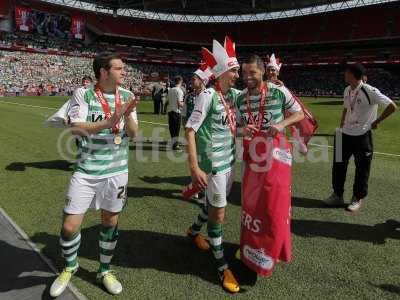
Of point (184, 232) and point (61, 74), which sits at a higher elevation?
point (61, 74)

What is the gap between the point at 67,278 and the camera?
11.2 ft

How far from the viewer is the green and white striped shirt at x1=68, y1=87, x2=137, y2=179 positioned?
314cm

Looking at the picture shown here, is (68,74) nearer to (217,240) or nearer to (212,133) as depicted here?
(212,133)

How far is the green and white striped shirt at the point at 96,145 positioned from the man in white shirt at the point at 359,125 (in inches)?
146

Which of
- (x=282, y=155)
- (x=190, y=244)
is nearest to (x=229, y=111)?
(x=282, y=155)

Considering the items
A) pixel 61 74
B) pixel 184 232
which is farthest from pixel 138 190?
pixel 61 74

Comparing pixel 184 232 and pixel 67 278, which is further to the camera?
pixel 184 232

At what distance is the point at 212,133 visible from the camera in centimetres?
347

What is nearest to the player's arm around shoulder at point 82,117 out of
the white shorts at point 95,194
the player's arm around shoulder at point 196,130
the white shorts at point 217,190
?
the white shorts at point 95,194

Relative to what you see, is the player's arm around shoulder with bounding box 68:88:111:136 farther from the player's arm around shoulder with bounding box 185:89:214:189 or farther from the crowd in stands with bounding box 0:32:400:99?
the crowd in stands with bounding box 0:32:400:99

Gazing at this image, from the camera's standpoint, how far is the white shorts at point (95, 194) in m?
3.20

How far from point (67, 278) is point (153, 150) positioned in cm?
731

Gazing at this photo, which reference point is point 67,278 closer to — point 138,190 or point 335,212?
point 138,190

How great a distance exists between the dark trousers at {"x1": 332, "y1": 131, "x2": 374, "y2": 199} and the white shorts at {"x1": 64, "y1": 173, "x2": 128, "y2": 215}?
382 centimetres
